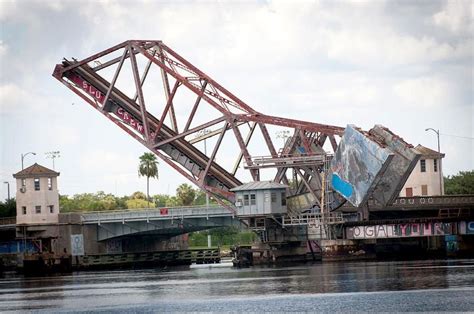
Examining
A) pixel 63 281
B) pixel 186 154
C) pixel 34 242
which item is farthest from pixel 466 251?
pixel 34 242

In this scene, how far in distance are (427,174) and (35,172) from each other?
1409 inches

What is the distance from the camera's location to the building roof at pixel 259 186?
10131cm

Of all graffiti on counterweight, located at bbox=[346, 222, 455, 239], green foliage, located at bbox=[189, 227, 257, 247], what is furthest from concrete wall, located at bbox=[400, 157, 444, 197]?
green foliage, located at bbox=[189, 227, 257, 247]

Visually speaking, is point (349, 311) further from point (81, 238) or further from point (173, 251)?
point (173, 251)

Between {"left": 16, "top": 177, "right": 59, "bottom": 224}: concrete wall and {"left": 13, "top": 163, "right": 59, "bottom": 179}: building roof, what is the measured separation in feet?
1.51

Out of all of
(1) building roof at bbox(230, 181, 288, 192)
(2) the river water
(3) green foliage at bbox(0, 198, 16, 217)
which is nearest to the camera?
(2) the river water

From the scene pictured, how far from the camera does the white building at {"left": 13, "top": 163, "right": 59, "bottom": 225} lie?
381 feet

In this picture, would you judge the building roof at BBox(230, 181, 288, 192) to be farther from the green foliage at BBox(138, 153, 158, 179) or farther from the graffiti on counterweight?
the green foliage at BBox(138, 153, 158, 179)

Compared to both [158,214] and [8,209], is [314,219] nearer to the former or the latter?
[158,214]

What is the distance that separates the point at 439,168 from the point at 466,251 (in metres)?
14.6

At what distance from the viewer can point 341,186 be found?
318 ft

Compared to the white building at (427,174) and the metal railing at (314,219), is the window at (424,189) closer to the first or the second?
the white building at (427,174)

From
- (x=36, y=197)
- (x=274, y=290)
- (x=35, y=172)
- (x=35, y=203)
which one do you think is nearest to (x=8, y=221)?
(x=35, y=203)

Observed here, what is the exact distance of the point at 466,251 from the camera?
324 feet
